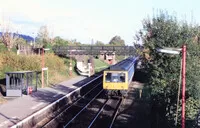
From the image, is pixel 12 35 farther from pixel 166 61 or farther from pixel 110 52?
pixel 166 61

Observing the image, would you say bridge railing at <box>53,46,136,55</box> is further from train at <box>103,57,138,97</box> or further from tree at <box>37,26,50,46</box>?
train at <box>103,57,138,97</box>

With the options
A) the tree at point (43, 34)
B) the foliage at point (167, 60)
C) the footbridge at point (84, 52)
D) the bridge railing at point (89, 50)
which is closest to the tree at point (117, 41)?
the tree at point (43, 34)

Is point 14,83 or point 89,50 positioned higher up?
point 89,50

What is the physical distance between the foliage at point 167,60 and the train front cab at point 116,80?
26.4 feet

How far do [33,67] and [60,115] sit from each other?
12.8 metres

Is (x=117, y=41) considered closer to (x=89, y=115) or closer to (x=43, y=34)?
(x=43, y=34)

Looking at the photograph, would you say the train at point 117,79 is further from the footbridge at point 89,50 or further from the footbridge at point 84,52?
the footbridge at point 89,50

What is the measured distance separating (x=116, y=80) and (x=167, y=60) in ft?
31.4

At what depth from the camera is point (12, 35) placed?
40.4m

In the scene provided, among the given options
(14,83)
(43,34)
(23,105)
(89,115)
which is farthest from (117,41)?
(23,105)

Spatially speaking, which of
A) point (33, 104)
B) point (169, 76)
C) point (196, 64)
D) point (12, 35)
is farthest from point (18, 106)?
point (12, 35)

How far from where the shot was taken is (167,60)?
51.1 ft

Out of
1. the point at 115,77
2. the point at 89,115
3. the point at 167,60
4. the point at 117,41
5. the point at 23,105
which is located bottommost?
the point at 89,115

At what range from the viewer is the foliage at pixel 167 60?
48.2 feet
